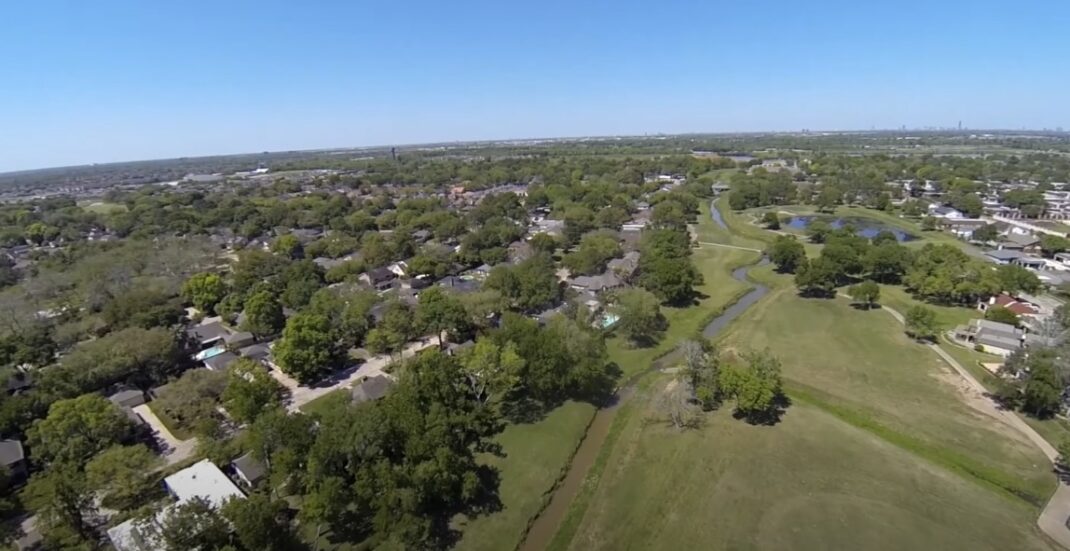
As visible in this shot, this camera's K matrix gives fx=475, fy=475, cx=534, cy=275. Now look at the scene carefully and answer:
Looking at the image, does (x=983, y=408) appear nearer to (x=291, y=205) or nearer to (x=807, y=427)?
(x=807, y=427)

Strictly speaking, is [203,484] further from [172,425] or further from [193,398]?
[172,425]

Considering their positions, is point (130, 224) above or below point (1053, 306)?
above

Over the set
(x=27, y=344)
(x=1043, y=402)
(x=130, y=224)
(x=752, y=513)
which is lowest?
(x=752, y=513)

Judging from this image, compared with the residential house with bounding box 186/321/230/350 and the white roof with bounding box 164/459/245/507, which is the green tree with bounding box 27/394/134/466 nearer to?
the white roof with bounding box 164/459/245/507

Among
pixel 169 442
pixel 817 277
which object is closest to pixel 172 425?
pixel 169 442

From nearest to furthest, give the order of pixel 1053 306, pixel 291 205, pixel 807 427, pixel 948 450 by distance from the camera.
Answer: pixel 948 450 → pixel 807 427 → pixel 1053 306 → pixel 291 205

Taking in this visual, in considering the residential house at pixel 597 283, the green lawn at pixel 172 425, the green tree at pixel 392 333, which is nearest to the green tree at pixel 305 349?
the green tree at pixel 392 333

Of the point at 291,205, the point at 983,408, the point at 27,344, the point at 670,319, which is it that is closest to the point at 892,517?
the point at 983,408
